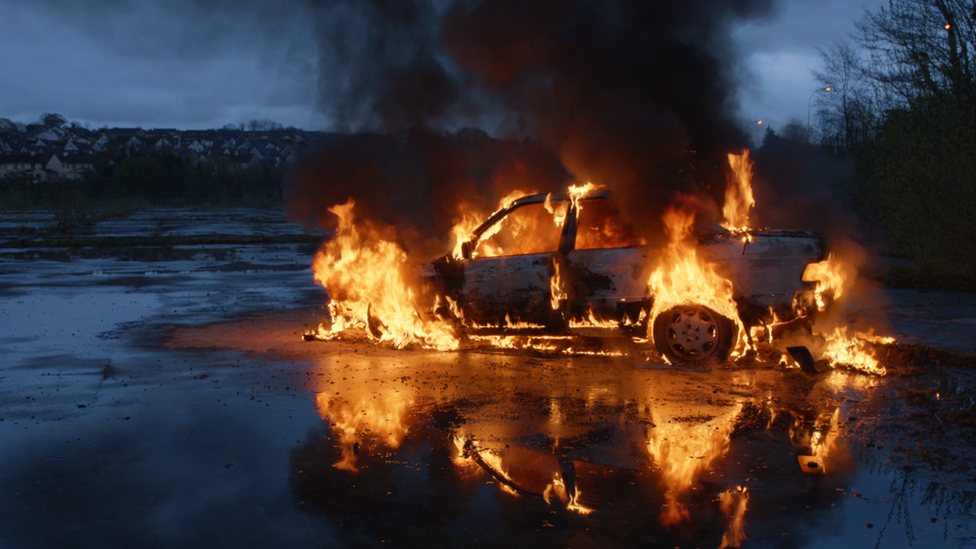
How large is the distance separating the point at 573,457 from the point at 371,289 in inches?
193

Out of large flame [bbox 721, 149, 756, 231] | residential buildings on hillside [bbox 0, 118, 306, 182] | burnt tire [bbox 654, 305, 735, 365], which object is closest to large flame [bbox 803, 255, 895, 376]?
burnt tire [bbox 654, 305, 735, 365]

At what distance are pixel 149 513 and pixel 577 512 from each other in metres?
2.31

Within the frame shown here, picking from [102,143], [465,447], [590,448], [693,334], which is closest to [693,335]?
[693,334]

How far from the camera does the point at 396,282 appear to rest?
29.4ft

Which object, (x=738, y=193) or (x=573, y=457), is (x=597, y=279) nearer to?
(x=738, y=193)

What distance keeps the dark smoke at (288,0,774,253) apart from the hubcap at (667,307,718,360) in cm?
104

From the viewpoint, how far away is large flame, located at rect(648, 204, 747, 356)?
745 centimetres

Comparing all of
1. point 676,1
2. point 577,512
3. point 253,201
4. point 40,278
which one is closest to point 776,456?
point 577,512

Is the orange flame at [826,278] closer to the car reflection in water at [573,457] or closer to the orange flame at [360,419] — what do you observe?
the car reflection in water at [573,457]

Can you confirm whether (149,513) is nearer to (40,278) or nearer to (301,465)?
(301,465)

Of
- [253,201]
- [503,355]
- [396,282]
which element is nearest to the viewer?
[503,355]

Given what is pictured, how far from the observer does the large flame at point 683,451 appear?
4.14 meters

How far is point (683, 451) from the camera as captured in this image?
500cm

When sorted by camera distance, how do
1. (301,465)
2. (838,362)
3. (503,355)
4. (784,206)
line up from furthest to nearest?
(784,206) → (503,355) → (838,362) → (301,465)
